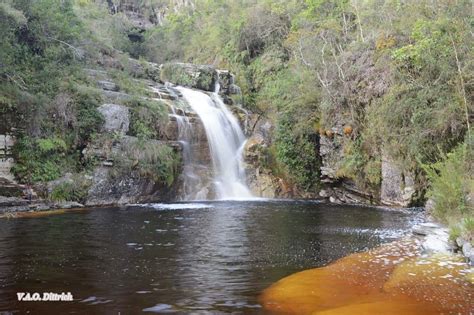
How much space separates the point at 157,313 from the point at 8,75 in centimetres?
1689

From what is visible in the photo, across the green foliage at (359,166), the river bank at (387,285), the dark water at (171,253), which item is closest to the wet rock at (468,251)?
the river bank at (387,285)

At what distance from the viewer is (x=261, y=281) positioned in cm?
734

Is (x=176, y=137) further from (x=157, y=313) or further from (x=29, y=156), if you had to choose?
(x=157, y=313)

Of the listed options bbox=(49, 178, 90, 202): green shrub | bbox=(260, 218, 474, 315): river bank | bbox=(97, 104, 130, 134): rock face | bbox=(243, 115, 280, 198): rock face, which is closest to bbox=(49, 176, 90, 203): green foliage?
bbox=(49, 178, 90, 202): green shrub

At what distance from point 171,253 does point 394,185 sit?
12.7 m

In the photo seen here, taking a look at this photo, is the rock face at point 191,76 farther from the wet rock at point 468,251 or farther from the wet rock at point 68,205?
the wet rock at point 468,251

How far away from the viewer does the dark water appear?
6.45 m

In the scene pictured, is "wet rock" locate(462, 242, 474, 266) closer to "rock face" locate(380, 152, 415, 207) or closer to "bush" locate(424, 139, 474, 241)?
"bush" locate(424, 139, 474, 241)

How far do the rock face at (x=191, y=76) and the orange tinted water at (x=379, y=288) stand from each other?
22062 mm

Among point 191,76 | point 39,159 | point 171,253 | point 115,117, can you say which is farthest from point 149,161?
point 171,253

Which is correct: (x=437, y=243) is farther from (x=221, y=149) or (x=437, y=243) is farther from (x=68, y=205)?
(x=221, y=149)

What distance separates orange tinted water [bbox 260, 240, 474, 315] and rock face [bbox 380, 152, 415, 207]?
33.9 feet

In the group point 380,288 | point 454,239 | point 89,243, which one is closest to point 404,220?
point 454,239

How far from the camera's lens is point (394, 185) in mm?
19344
